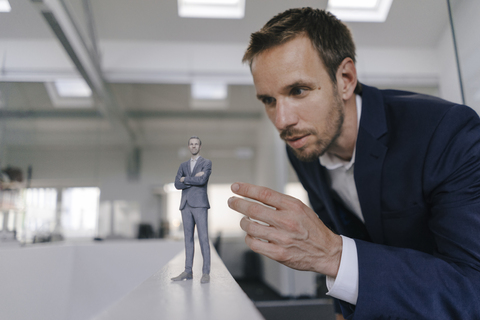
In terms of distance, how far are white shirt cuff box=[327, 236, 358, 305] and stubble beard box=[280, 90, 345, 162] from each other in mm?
378

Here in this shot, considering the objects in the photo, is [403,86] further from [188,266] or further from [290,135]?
[188,266]

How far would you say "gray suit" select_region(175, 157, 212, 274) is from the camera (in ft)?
1.86

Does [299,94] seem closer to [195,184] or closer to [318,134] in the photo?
[318,134]

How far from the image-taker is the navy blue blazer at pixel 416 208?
56 centimetres

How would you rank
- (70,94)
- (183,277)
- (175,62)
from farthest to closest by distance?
(175,62), (70,94), (183,277)

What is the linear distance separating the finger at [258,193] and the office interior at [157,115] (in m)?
1.81

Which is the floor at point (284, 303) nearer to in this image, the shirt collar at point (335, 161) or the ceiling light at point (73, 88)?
the shirt collar at point (335, 161)

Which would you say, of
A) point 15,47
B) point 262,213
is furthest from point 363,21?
point 262,213

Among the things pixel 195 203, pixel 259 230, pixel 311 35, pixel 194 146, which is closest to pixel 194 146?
pixel 194 146

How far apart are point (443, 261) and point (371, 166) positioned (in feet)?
1.03

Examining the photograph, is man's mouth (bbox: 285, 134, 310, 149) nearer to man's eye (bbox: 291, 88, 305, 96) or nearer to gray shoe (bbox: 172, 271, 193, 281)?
man's eye (bbox: 291, 88, 305, 96)

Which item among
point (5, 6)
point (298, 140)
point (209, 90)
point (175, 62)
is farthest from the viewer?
point (209, 90)

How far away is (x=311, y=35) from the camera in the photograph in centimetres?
93

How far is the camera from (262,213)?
582 millimetres
